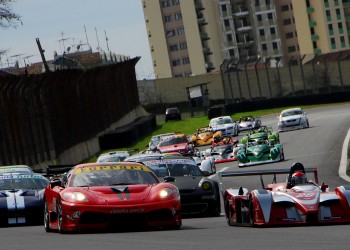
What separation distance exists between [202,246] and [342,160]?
2439 cm

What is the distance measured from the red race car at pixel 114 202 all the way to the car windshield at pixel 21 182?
456cm

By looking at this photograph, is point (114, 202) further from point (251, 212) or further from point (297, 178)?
point (297, 178)

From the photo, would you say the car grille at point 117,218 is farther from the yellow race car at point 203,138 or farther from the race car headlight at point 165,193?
the yellow race car at point 203,138


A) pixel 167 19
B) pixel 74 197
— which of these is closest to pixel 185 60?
pixel 167 19

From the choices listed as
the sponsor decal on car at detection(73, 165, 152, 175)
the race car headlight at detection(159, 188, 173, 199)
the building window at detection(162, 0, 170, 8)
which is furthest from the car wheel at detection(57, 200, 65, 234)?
the building window at detection(162, 0, 170, 8)

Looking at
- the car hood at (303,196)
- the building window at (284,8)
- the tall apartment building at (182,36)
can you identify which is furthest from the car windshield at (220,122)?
the building window at (284,8)

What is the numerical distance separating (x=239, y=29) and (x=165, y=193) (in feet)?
470

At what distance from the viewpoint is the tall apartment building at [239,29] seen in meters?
154

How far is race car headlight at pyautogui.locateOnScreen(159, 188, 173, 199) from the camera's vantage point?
16.1 meters

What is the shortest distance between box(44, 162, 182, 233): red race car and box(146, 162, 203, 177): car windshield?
210 inches

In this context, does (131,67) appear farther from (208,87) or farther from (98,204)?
(98,204)

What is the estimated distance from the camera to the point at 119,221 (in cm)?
1564

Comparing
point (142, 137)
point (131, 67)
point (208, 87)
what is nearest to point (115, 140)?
point (142, 137)

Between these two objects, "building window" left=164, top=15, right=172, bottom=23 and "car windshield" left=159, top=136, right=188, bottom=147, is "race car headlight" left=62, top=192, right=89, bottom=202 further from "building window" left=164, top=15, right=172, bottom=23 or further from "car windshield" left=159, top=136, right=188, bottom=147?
"building window" left=164, top=15, right=172, bottom=23
